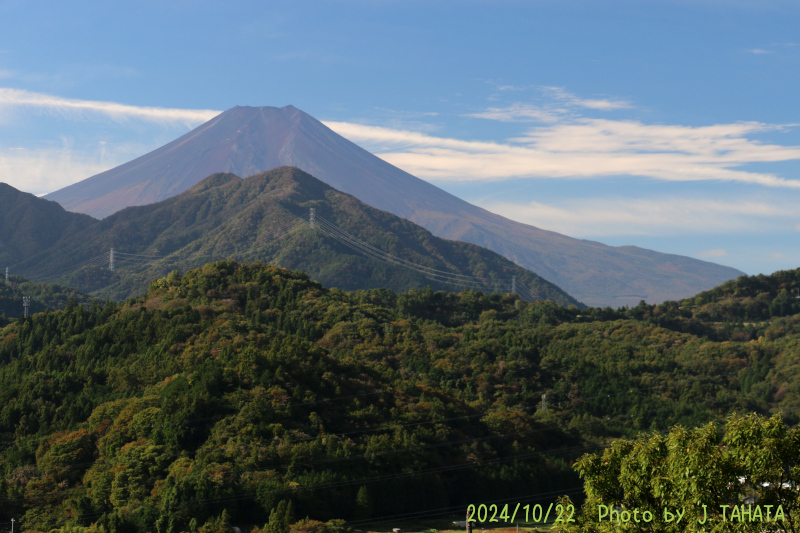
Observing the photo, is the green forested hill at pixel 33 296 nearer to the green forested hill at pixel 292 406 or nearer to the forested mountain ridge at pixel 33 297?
the forested mountain ridge at pixel 33 297

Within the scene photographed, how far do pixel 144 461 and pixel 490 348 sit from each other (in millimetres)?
42467

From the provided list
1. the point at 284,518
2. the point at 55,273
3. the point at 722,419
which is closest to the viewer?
the point at 284,518

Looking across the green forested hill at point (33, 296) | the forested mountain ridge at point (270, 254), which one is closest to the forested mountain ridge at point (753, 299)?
the forested mountain ridge at point (270, 254)

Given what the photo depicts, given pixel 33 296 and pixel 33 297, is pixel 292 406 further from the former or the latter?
pixel 33 296

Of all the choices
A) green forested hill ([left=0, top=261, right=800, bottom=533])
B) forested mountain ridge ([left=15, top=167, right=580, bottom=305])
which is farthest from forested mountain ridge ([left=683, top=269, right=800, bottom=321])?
forested mountain ridge ([left=15, top=167, right=580, bottom=305])

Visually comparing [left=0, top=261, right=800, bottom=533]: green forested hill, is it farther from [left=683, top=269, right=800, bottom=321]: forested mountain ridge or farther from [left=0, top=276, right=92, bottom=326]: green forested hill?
[left=0, top=276, right=92, bottom=326]: green forested hill

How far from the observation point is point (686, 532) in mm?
12523

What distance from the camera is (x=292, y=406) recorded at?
4328 centimetres

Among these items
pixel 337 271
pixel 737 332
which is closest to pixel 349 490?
pixel 737 332

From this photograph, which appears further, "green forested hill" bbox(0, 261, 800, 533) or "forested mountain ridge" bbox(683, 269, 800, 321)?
"forested mountain ridge" bbox(683, 269, 800, 321)

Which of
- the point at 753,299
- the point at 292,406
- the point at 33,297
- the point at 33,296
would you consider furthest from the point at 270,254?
the point at 292,406

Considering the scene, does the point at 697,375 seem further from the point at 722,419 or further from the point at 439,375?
the point at 439,375

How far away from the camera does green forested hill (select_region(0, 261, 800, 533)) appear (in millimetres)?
36219

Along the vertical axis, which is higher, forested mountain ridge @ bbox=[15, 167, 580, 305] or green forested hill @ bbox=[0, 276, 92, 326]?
forested mountain ridge @ bbox=[15, 167, 580, 305]
